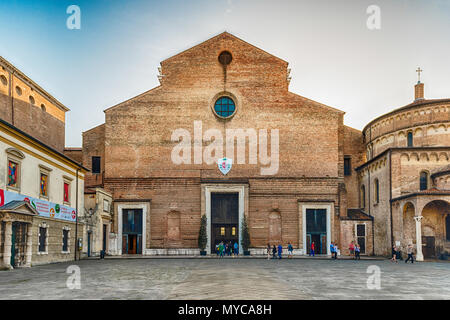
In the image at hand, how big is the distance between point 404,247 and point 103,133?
25.6 m

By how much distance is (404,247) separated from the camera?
3117cm

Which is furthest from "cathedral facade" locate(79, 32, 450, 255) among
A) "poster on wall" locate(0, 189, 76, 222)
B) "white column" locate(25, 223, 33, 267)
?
"white column" locate(25, 223, 33, 267)

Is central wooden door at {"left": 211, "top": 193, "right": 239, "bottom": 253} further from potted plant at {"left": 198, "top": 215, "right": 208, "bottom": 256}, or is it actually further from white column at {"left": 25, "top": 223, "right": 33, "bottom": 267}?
white column at {"left": 25, "top": 223, "right": 33, "bottom": 267}

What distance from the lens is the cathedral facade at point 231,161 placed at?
35344 millimetres

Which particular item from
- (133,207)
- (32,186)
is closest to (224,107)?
(133,207)

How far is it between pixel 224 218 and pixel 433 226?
1555 cm

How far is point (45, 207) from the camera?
24.6 meters

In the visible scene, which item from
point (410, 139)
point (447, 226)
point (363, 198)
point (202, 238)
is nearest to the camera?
point (447, 226)

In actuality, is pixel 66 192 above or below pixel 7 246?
above

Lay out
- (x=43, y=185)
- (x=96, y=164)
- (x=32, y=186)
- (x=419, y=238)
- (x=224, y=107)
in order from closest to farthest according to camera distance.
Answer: (x=32, y=186) < (x=43, y=185) < (x=419, y=238) < (x=224, y=107) < (x=96, y=164)

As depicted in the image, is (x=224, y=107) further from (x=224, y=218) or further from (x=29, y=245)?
(x=29, y=245)

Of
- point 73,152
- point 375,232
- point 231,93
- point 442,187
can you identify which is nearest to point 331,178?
point 375,232

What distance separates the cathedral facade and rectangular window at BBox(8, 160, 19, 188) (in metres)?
14.1

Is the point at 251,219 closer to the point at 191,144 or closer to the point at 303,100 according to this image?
the point at 191,144
